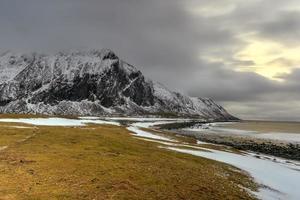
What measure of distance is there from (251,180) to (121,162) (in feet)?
44.5

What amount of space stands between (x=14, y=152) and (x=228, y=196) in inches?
1019

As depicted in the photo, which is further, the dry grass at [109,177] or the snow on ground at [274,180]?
the snow on ground at [274,180]

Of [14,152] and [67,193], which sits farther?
[14,152]

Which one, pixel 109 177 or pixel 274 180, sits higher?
pixel 109 177

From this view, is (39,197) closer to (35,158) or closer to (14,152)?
(35,158)

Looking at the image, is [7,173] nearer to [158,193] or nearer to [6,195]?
[6,195]

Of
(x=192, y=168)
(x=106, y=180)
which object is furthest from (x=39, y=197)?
(x=192, y=168)

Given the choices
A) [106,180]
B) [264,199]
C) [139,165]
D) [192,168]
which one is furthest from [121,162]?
[264,199]

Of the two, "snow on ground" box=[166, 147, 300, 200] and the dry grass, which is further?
"snow on ground" box=[166, 147, 300, 200]

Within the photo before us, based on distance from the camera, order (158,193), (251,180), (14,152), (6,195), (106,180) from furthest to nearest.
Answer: (14,152), (251,180), (106,180), (158,193), (6,195)

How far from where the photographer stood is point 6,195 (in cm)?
2705

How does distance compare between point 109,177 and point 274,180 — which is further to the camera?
point 274,180

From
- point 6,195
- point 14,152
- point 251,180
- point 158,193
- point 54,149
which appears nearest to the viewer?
point 6,195

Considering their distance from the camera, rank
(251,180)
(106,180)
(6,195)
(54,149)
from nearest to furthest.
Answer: (6,195)
(106,180)
(251,180)
(54,149)
